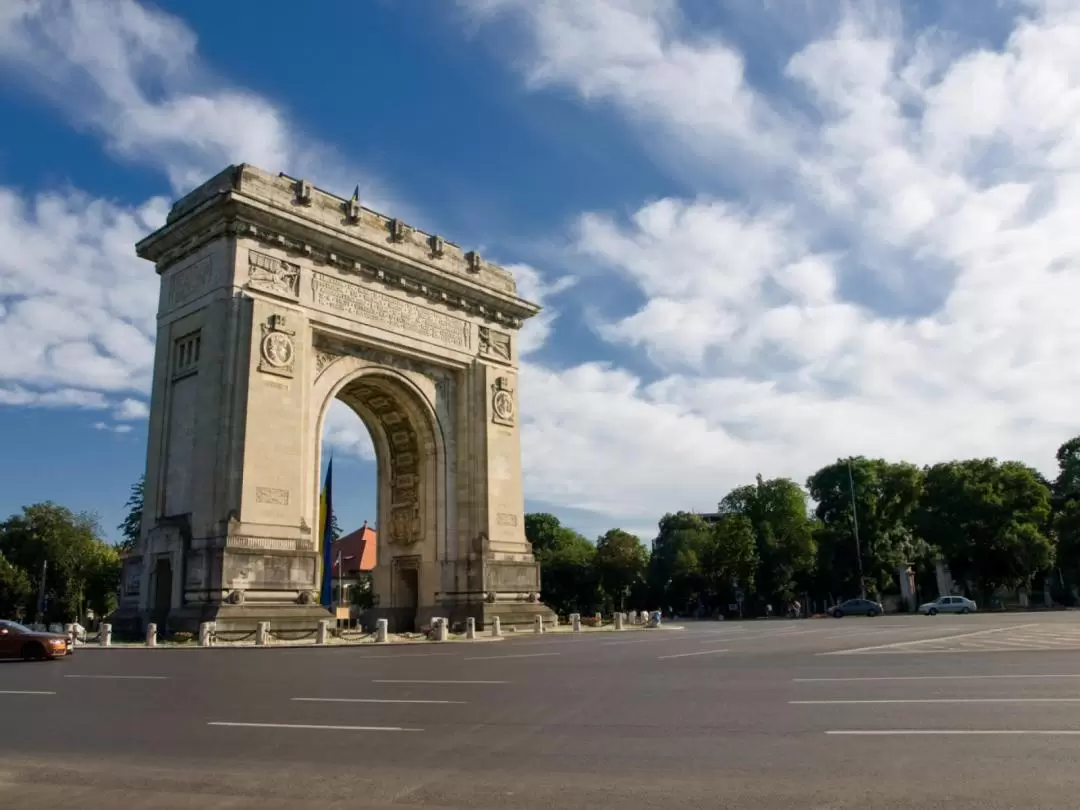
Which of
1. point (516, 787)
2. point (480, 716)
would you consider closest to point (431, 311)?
point (480, 716)

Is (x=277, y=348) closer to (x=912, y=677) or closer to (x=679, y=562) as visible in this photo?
(x=912, y=677)

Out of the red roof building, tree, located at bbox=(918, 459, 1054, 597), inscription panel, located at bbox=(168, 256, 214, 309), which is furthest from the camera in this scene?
the red roof building

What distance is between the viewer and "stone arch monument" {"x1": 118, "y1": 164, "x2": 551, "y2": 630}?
26016 mm

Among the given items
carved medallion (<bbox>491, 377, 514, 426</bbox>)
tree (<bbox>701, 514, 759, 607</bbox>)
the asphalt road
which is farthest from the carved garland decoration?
tree (<bbox>701, 514, 759, 607</bbox>)

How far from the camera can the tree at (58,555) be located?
192 feet

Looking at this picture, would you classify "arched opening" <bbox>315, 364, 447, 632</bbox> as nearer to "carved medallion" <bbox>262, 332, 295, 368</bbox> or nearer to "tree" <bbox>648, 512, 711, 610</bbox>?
"carved medallion" <bbox>262, 332, 295, 368</bbox>

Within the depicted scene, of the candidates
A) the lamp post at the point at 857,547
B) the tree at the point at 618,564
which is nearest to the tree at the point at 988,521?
the lamp post at the point at 857,547

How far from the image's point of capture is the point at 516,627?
32.6 m

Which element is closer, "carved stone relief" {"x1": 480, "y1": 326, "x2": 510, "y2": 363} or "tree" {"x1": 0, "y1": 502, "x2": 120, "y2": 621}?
"carved stone relief" {"x1": 480, "y1": 326, "x2": 510, "y2": 363}

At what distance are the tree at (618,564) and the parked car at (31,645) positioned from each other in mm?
57092

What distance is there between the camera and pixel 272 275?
28.4 meters

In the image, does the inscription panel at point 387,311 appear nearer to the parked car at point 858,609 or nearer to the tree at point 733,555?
the parked car at point 858,609

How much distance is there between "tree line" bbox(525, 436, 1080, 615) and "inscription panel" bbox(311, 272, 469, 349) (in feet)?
115

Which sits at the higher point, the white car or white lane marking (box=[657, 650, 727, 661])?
white lane marking (box=[657, 650, 727, 661])
